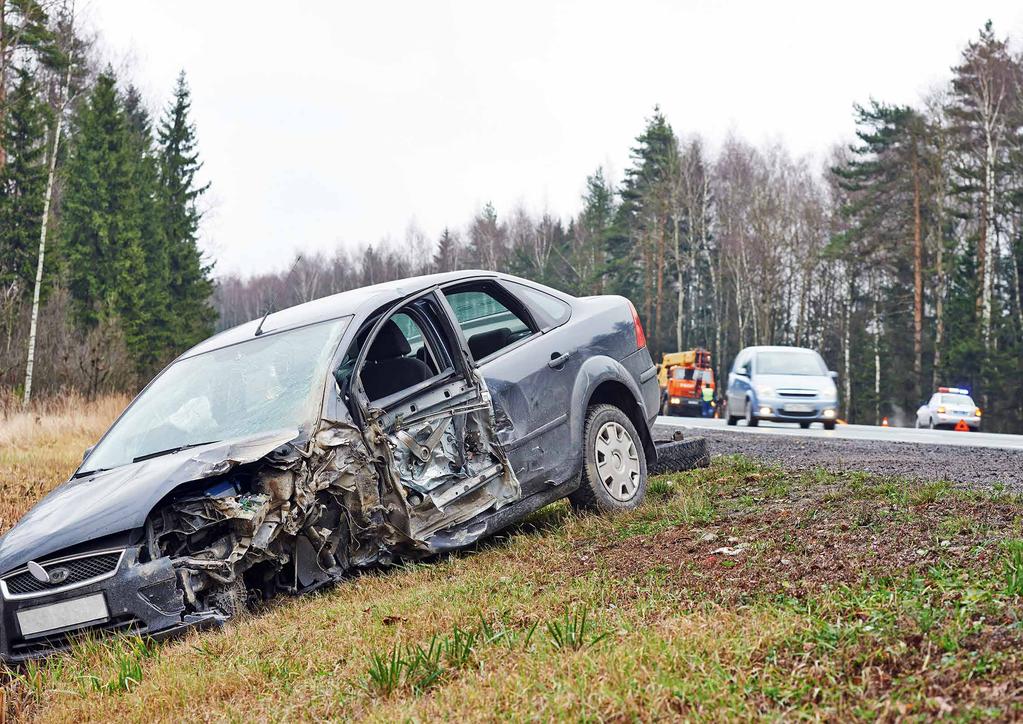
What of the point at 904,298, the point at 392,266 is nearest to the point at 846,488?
the point at 904,298

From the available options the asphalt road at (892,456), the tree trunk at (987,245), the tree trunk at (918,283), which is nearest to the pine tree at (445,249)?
the tree trunk at (918,283)

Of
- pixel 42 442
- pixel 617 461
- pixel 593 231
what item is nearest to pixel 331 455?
pixel 617 461

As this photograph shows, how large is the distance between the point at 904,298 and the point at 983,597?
1545 inches

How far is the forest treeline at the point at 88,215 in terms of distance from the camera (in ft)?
79.2

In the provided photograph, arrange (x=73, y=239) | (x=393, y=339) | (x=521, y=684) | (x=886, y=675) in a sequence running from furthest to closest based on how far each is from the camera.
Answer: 1. (x=73, y=239)
2. (x=393, y=339)
3. (x=521, y=684)
4. (x=886, y=675)

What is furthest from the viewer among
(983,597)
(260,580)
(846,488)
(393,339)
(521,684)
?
(846,488)

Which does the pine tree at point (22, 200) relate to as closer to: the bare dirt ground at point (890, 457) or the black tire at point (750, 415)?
the black tire at point (750, 415)

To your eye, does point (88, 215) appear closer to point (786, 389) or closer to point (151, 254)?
point (151, 254)

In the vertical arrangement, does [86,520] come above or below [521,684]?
above

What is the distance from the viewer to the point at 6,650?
4039mm

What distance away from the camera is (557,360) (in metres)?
5.82

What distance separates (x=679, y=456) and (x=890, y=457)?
274 cm

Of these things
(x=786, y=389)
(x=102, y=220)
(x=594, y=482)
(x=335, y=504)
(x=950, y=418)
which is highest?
(x=102, y=220)

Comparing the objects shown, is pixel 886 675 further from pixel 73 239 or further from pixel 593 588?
pixel 73 239
